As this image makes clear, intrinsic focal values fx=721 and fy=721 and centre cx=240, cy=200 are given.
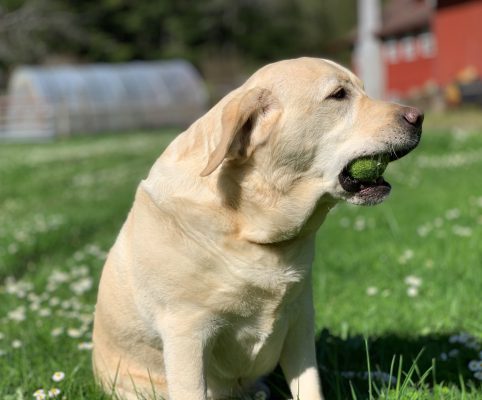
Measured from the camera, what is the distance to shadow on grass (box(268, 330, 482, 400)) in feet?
10.9

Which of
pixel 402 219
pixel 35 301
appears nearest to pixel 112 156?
pixel 402 219

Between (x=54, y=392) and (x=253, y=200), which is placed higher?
(x=253, y=200)

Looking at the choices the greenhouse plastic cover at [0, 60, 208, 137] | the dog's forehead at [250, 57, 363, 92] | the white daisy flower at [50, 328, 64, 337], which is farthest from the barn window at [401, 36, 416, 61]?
the dog's forehead at [250, 57, 363, 92]

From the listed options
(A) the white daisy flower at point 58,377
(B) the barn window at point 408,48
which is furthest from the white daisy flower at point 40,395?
(B) the barn window at point 408,48

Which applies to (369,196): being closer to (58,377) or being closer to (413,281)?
(58,377)

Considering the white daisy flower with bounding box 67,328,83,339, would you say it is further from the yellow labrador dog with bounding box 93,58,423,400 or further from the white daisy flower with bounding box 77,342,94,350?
the yellow labrador dog with bounding box 93,58,423,400

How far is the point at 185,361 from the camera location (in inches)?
109

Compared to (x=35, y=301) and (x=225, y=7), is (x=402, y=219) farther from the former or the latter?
(x=225, y=7)

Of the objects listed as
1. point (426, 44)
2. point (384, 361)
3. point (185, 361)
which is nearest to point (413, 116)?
point (185, 361)

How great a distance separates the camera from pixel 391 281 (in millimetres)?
5309

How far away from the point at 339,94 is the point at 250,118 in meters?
0.37

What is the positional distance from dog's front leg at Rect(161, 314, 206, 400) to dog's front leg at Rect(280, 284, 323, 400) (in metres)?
0.46

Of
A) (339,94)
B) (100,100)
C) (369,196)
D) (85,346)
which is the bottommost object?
(100,100)

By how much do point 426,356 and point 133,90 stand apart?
105 ft
